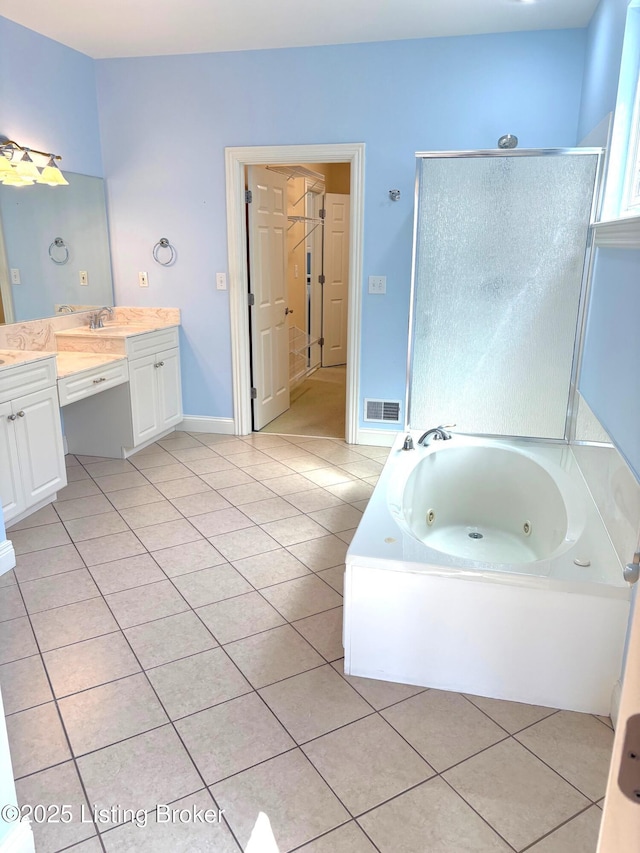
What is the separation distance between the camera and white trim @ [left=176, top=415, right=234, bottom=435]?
4.84 m

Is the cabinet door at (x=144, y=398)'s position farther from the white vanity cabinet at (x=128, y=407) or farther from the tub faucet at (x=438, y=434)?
the tub faucet at (x=438, y=434)

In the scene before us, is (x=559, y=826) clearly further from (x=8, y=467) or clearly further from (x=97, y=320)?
(x=97, y=320)

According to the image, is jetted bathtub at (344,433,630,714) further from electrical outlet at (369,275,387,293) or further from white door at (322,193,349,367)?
white door at (322,193,349,367)

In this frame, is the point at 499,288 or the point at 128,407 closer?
the point at 499,288

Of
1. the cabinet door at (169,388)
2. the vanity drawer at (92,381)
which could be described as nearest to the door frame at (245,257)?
the cabinet door at (169,388)

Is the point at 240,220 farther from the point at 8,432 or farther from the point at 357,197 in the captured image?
the point at 8,432

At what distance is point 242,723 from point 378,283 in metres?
3.06

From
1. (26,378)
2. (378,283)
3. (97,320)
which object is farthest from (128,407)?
(378,283)

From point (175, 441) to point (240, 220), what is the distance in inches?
66.5

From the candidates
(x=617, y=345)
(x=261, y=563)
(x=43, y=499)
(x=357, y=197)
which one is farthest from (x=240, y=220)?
(x=617, y=345)

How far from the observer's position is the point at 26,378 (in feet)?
10.4

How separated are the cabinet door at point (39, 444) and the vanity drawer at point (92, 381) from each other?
0.10 meters

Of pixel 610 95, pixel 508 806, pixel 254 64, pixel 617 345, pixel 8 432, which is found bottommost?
pixel 508 806

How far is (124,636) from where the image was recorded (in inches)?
93.1
